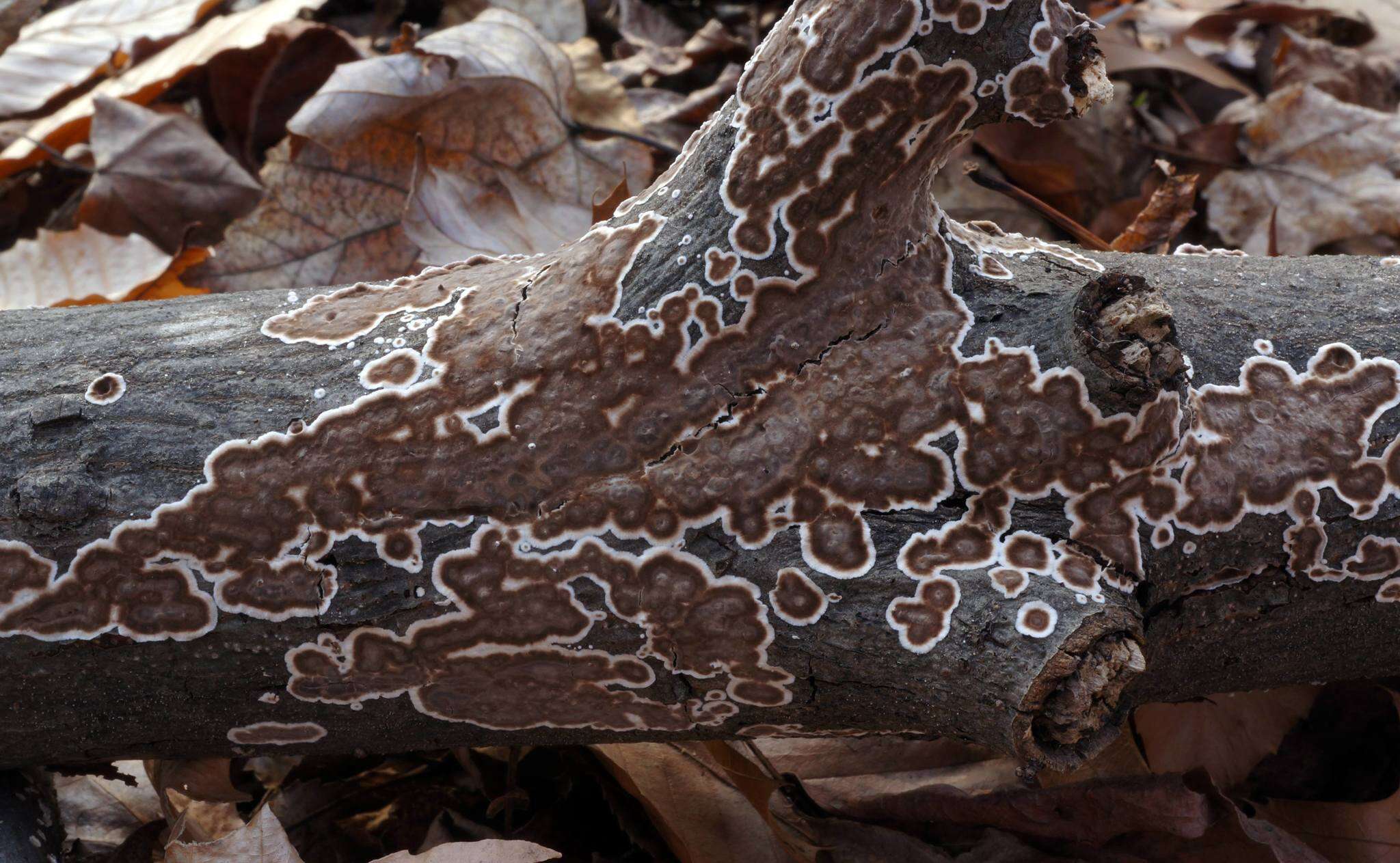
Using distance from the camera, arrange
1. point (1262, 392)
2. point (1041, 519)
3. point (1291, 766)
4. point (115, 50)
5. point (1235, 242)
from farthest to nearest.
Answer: point (115, 50), point (1235, 242), point (1291, 766), point (1262, 392), point (1041, 519)

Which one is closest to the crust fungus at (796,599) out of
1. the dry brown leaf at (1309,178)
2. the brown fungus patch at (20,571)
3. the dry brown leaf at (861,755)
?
the dry brown leaf at (861,755)

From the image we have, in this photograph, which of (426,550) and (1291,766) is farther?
(1291,766)

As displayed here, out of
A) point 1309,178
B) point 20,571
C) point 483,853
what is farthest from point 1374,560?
point 1309,178

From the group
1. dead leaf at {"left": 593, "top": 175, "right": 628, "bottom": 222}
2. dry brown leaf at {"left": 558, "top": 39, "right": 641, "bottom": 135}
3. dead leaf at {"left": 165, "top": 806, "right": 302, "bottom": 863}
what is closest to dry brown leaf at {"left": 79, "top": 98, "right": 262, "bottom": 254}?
dry brown leaf at {"left": 558, "top": 39, "right": 641, "bottom": 135}

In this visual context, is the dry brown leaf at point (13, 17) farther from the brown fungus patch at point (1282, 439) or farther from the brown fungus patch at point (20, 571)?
the brown fungus patch at point (1282, 439)

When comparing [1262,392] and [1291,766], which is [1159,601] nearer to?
[1262,392]

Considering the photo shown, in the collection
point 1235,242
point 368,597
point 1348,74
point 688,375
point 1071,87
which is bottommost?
point 1235,242

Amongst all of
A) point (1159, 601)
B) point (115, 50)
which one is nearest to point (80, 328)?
point (1159, 601)
